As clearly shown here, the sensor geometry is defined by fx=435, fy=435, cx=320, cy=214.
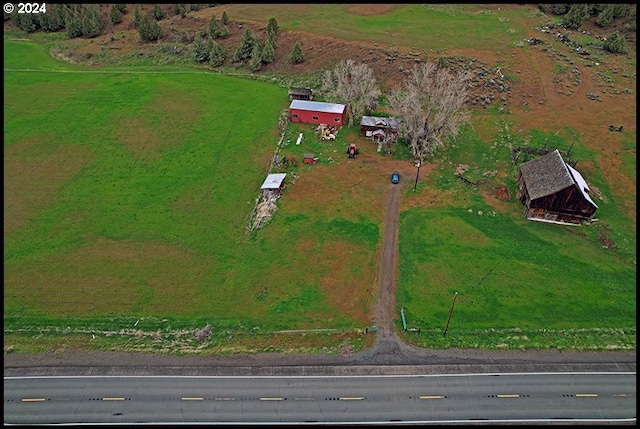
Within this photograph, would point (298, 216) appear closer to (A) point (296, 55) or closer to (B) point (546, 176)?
(B) point (546, 176)

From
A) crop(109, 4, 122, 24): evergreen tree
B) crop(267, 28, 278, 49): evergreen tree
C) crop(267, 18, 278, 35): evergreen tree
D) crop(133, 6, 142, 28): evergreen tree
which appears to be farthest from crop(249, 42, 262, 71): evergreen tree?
crop(109, 4, 122, 24): evergreen tree

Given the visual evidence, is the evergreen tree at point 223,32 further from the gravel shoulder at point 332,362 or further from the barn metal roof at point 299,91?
the gravel shoulder at point 332,362

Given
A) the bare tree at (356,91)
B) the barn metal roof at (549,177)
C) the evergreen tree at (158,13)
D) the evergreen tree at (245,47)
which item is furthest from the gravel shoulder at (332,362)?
the evergreen tree at (158,13)

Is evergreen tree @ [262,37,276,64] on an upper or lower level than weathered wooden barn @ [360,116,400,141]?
upper

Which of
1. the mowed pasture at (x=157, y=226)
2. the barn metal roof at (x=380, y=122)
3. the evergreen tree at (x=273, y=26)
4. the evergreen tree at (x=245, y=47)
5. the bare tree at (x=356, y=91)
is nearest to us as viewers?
the mowed pasture at (x=157, y=226)

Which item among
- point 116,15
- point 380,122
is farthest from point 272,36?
point 116,15

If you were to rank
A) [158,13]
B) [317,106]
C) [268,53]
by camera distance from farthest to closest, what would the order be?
[158,13], [268,53], [317,106]

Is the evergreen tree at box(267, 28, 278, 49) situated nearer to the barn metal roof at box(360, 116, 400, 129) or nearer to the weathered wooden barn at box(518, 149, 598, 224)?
the barn metal roof at box(360, 116, 400, 129)
